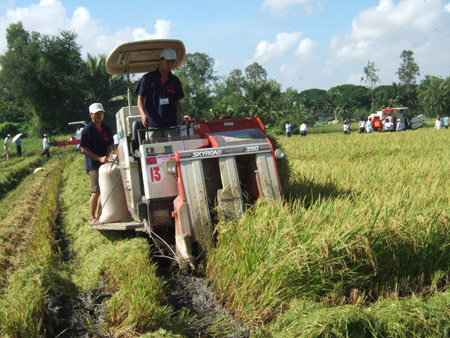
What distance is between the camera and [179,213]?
16.6ft

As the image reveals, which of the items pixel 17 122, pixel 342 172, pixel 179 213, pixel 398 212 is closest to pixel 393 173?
pixel 342 172

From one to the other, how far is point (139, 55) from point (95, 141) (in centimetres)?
146

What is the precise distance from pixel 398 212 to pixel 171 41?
3.76 metres

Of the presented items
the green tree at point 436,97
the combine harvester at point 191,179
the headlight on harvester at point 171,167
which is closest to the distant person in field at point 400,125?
the combine harvester at point 191,179

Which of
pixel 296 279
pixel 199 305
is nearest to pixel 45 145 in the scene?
pixel 199 305

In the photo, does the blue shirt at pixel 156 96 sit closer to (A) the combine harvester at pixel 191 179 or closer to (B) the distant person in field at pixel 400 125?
(A) the combine harvester at pixel 191 179

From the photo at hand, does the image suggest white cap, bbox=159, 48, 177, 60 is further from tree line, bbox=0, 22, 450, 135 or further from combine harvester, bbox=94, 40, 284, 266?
tree line, bbox=0, 22, 450, 135

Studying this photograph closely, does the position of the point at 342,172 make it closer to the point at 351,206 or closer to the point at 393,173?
the point at 393,173

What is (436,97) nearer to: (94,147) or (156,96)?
(94,147)

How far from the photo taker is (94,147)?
723 centimetres

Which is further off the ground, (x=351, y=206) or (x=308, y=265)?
(x=351, y=206)

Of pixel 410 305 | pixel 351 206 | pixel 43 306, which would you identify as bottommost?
pixel 410 305

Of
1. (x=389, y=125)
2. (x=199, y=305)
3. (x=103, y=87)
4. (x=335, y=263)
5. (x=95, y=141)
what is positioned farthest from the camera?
(x=103, y=87)

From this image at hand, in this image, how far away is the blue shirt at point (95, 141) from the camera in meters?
7.08
